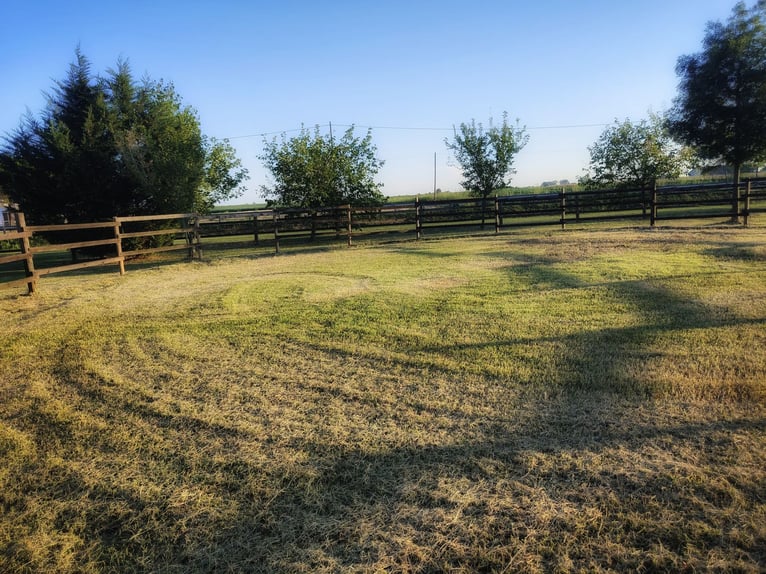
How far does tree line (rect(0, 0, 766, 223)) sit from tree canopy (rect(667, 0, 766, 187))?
0.04 metres

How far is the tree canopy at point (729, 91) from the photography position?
1681cm

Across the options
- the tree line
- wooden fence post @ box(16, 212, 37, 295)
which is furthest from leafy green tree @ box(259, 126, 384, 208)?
wooden fence post @ box(16, 212, 37, 295)

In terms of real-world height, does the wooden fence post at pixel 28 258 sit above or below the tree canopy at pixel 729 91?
below

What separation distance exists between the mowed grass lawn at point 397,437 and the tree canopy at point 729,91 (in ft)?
50.0

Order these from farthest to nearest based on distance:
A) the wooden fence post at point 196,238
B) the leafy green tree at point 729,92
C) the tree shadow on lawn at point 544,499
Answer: the leafy green tree at point 729,92, the wooden fence post at point 196,238, the tree shadow on lawn at point 544,499

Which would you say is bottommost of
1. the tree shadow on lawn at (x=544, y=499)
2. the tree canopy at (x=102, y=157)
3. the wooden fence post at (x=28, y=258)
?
the tree shadow on lawn at (x=544, y=499)

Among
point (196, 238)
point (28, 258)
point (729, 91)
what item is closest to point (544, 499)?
point (28, 258)

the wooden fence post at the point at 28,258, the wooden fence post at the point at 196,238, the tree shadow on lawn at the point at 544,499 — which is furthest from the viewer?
the wooden fence post at the point at 196,238

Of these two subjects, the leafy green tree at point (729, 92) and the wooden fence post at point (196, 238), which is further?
the leafy green tree at point (729, 92)

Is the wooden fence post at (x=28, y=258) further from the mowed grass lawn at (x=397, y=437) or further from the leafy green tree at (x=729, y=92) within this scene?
the leafy green tree at (x=729, y=92)

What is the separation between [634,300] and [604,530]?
15.1 feet

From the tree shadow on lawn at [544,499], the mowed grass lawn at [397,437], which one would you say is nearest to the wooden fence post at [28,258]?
the mowed grass lawn at [397,437]

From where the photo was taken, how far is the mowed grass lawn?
2002 mm

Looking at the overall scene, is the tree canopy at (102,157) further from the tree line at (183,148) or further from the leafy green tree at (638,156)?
the leafy green tree at (638,156)
